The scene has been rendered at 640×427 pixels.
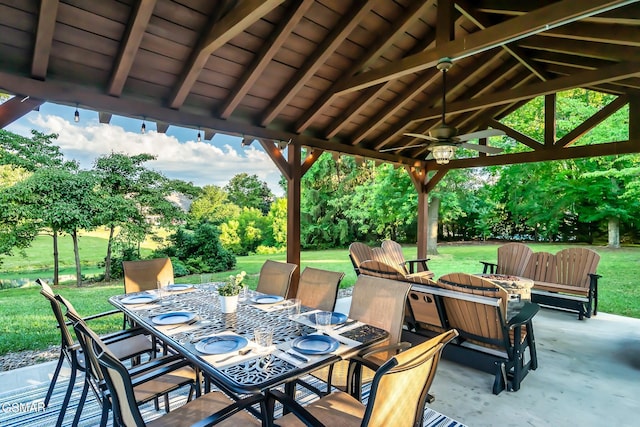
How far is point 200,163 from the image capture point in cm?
894

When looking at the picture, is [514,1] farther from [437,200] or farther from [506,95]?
[437,200]

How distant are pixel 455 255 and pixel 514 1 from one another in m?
9.25

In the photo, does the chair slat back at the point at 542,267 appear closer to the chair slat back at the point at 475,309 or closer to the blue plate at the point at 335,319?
the chair slat back at the point at 475,309

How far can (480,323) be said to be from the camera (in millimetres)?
3078

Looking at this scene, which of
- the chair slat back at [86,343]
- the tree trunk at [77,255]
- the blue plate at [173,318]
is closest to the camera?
the chair slat back at [86,343]

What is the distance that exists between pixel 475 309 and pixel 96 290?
21.9ft

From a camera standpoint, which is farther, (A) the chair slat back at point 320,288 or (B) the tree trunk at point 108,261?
(B) the tree trunk at point 108,261

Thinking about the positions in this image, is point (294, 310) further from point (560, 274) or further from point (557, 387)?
point (560, 274)

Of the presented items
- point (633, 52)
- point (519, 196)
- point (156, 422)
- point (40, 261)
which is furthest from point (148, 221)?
point (519, 196)

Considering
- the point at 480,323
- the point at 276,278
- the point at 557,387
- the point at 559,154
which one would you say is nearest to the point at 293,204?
the point at 276,278

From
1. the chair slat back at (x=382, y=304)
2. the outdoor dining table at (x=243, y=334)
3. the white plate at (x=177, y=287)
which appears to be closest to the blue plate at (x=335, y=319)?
the outdoor dining table at (x=243, y=334)

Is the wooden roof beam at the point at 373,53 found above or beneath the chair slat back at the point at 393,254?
above

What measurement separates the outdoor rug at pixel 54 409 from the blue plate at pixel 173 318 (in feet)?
2.83

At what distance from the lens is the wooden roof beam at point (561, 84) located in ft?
12.3
